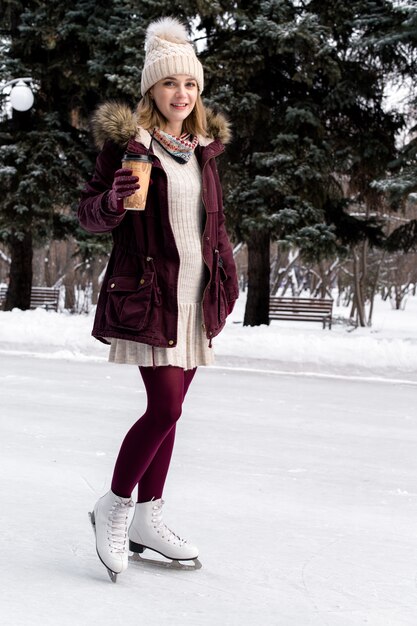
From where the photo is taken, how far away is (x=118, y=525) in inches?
122

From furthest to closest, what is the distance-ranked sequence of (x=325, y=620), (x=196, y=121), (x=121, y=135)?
(x=196, y=121) < (x=121, y=135) < (x=325, y=620)

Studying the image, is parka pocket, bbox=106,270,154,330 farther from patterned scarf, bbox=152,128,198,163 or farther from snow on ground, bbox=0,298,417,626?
snow on ground, bbox=0,298,417,626

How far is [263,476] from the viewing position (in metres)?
4.91

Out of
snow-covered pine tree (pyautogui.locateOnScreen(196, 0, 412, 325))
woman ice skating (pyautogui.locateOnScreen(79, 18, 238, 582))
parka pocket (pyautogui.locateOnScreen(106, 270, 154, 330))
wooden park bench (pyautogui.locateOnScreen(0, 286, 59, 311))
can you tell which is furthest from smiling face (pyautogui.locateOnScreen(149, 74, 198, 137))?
wooden park bench (pyautogui.locateOnScreen(0, 286, 59, 311))

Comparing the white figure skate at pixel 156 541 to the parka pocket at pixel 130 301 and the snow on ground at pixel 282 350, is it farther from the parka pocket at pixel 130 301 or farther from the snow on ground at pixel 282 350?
the snow on ground at pixel 282 350

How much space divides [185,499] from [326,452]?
1.62 m

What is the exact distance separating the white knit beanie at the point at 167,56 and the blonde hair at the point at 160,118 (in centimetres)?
6

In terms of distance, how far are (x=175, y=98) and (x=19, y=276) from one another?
17004 mm

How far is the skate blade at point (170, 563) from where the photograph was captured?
3244mm

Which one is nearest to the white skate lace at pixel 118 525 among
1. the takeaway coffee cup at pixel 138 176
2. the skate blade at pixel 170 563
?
the skate blade at pixel 170 563

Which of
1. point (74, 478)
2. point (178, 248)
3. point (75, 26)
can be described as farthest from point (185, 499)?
point (75, 26)

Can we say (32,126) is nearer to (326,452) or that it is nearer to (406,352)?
(406,352)

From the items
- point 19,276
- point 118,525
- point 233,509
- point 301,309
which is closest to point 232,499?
point 233,509

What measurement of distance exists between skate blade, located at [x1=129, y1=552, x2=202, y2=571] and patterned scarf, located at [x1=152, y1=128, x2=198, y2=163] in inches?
58.7
